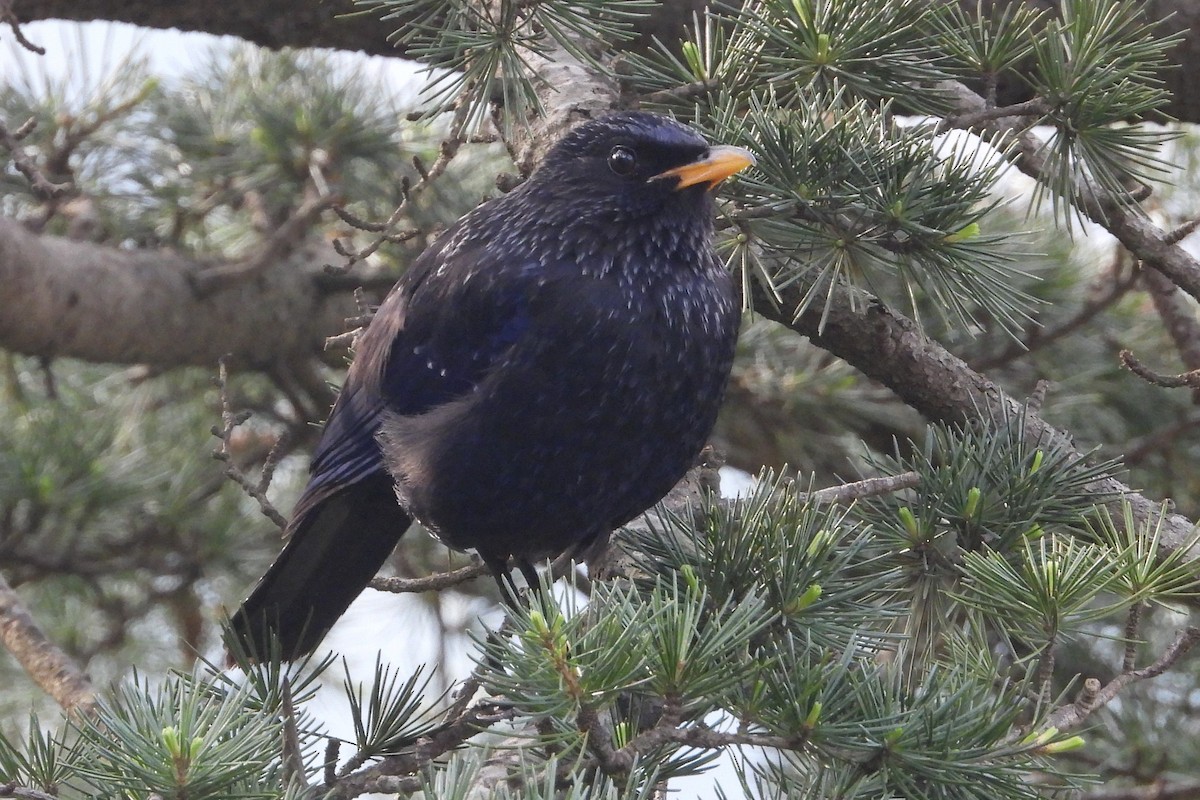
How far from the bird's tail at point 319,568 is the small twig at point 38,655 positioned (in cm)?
38

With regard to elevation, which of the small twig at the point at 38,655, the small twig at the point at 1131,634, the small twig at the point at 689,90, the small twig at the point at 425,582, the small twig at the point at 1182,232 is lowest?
the small twig at the point at 38,655

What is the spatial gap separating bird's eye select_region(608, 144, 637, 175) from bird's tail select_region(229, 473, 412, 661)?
0.79 m

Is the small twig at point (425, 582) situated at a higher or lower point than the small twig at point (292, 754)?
higher

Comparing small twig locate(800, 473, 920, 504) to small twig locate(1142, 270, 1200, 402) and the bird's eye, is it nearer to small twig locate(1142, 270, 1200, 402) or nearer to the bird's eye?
the bird's eye

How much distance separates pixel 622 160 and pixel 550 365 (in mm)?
449

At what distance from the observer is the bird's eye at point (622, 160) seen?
261 cm

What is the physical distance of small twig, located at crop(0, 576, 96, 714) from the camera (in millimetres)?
2535

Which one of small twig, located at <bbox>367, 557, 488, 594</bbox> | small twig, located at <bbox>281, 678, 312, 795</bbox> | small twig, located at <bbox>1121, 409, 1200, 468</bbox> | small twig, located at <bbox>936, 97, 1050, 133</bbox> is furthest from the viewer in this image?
small twig, located at <bbox>1121, 409, 1200, 468</bbox>

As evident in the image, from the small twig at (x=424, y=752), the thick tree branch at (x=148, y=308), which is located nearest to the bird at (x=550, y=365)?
the small twig at (x=424, y=752)

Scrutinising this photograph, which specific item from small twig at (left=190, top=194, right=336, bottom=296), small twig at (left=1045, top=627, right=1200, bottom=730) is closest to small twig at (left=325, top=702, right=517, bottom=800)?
small twig at (left=1045, top=627, right=1200, bottom=730)

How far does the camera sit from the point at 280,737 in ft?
5.65

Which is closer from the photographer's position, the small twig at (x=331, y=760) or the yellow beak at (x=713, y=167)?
the small twig at (x=331, y=760)

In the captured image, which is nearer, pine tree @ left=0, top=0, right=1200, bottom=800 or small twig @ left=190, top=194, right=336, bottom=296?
pine tree @ left=0, top=0, right=1200, bottom=800

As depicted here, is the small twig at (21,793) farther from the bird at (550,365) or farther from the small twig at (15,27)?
the small twig at (15,27)
